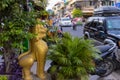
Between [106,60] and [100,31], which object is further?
[100,31]

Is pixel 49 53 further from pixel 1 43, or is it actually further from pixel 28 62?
pixel 1 43

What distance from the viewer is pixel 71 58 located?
6234 millimetres

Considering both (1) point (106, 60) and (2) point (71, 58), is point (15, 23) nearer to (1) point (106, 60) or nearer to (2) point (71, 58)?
(2) point (71, 58)

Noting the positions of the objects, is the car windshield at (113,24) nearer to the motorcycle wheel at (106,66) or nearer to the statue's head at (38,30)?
the motorcycle wheel at (106,66)

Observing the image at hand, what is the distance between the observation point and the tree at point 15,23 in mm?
5785

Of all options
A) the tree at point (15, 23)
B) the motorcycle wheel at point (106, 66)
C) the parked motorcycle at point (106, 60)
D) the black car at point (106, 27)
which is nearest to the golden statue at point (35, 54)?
the tree at point (15, 23)

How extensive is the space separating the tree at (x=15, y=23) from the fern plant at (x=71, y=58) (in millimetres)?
683

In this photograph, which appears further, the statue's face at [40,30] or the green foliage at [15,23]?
the statue's face at [40,30]

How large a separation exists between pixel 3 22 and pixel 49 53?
109cm

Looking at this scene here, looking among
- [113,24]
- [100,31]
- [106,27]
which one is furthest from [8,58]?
[113,24]

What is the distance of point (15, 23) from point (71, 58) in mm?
1249

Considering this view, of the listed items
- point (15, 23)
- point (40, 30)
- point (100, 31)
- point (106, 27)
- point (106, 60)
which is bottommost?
point (106, 60)

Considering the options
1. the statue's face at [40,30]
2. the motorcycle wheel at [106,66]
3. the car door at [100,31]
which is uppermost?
the statue's face at [40,30]

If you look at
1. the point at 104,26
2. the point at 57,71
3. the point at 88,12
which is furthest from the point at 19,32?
the point at 88,12
